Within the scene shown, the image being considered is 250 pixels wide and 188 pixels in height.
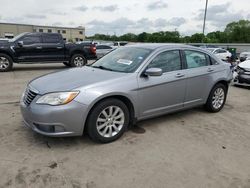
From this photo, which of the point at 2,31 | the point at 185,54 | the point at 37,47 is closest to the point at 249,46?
the point at 37,47

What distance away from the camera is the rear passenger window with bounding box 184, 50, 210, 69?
475 centimetres

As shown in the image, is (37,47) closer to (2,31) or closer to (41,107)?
(41,107)

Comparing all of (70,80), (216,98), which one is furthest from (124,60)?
(216,98)

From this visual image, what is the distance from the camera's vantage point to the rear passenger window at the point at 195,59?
4754 millimetres

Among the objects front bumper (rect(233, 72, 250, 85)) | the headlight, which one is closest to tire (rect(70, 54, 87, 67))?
front bumper (rect(233, 72, 250, 85))

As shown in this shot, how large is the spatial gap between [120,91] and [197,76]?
1886 millimetres

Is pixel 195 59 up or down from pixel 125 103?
up

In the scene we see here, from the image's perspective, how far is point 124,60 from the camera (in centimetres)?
439

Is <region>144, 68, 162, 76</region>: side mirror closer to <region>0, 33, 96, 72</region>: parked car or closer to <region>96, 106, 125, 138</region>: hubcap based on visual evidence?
<region>96, 106, 125, 138</region>: hubcap

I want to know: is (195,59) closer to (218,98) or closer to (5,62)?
(218,98)

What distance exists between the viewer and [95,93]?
3.46 m

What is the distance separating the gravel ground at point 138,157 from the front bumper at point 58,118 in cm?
31

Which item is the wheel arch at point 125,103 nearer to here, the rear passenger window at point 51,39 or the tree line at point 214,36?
the rear passenger window at point 51,39

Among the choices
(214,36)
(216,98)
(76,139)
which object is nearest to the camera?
(76,139)
